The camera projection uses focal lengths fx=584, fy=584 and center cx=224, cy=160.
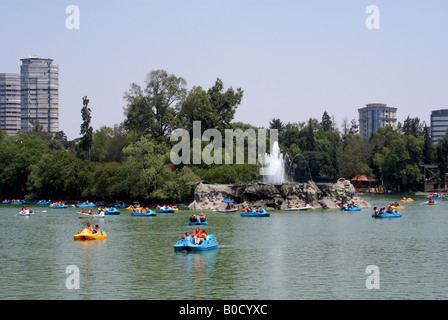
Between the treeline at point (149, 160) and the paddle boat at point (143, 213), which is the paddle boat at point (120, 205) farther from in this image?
the paddle boat at point (143, 213)

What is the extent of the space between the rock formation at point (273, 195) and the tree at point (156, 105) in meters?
21.9

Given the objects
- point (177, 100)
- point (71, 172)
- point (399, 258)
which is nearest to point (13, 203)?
point (71, 172)

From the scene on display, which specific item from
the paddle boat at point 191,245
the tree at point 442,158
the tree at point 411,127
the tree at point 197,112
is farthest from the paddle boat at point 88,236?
the tree at point 411,127

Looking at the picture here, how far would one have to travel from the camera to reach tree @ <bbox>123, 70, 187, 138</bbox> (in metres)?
111

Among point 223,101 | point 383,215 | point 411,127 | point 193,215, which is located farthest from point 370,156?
point 193,215

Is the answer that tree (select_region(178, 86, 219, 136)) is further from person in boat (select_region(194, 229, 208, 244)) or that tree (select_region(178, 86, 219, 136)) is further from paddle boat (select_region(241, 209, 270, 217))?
person in boat (select_region(194, 229, 208, 244))

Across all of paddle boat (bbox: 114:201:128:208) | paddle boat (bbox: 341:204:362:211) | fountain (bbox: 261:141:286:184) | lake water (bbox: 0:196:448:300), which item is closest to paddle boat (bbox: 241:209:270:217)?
lake water (bbox: 0:196:448:300)

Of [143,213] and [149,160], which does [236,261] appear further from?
[149,160]

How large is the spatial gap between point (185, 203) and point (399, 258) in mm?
60165

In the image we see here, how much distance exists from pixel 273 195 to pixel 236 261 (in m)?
49.6

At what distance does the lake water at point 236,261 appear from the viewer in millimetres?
32094

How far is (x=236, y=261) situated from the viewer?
136ft

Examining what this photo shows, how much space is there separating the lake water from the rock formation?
20.9 m

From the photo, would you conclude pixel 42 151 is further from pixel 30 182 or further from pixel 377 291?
pixel 377 291
